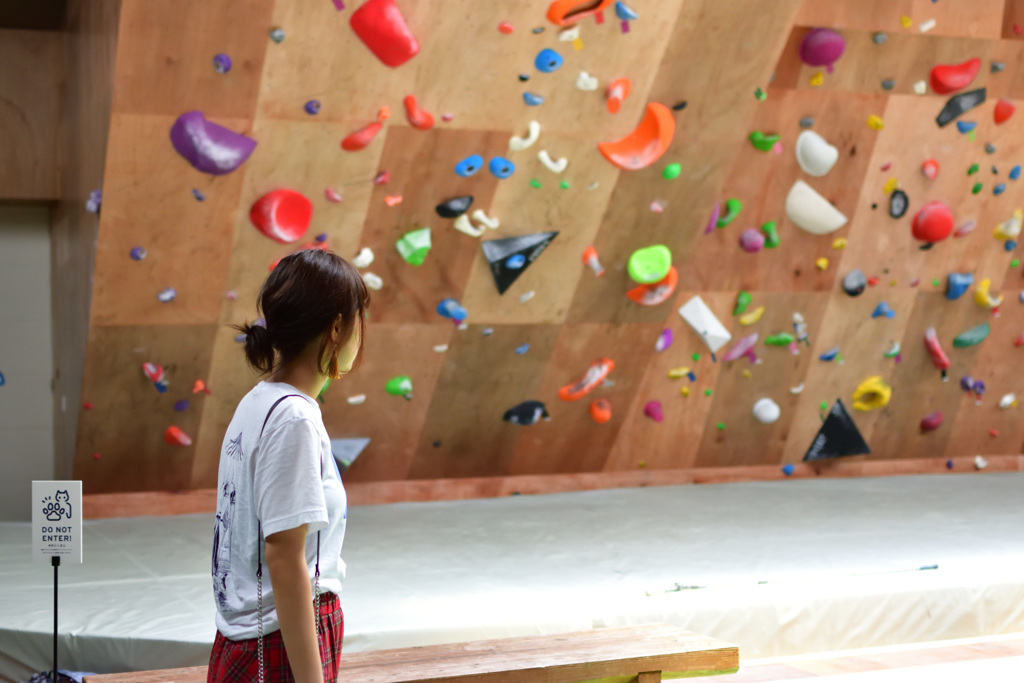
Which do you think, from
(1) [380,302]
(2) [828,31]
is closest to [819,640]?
(1) [380,302]

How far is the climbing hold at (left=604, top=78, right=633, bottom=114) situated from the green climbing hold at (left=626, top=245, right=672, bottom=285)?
57 cm

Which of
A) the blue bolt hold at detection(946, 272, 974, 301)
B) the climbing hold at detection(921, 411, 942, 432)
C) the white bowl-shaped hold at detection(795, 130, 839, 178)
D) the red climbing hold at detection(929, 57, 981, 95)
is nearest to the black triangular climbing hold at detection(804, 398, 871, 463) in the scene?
the climbing hold at detection(921, 411, 942, 432)

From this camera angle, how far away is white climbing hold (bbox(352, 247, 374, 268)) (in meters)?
3.17

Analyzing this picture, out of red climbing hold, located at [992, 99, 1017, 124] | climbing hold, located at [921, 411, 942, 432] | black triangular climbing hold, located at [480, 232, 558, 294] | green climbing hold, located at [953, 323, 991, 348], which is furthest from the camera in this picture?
climbing hold, located at [921, 411, 942, 432]

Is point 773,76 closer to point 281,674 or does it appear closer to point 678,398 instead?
point 678,398

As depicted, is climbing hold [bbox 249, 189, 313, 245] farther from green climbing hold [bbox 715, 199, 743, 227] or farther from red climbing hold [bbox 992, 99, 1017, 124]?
red climbing hold [bbox 992, 99, 1017, 124]

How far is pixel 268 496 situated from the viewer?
42.0 inches

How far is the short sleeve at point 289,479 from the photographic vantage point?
1060 mm

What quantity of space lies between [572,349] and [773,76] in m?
1.16

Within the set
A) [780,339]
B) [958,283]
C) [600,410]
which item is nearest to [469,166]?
[600,410]

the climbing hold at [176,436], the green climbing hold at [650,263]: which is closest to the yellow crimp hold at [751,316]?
the green climbing hold at [650,263]

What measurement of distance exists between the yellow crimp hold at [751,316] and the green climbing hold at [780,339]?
0.13 metres

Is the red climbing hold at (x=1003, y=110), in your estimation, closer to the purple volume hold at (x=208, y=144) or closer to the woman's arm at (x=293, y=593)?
the purple volume hold at (x=208, y=144)

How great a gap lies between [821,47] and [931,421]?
1849 millimetres
